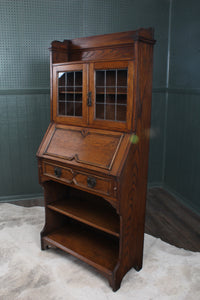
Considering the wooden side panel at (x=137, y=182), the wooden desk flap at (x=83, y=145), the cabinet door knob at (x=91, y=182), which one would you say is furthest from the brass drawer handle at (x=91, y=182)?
the wooden side panel at (x=137, y=182)

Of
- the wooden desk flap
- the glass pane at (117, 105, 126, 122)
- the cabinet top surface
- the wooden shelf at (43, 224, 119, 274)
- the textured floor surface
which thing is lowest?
the textured floor surface

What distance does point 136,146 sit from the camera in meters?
2.21

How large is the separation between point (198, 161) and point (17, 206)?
248 centimetres

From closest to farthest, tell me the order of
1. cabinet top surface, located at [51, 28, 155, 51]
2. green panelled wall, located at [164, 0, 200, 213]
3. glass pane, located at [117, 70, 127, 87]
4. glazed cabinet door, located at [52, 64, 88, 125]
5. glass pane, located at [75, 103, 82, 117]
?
cabinet top surface, located at [51, 28, 155, 51]
glass pane, located at [117, 70, 127, 87]
glazed cabinet door, located at [52, 64, 88, 125]
glass pane, located at [75, 103, 82, 117]
green panelled wall, located at [164, 0, 200, 213]

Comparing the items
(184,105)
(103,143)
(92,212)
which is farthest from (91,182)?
(184,105)

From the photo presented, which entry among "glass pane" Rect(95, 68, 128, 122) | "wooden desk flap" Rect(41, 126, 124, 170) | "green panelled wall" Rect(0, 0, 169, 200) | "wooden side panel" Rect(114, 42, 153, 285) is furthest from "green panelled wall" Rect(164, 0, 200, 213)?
"wooden desk flap" Rect(41, 126, 124, 170)

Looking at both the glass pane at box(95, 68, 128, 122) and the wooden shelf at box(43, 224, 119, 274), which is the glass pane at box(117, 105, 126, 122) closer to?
the glass pane at box(95, 68, 128, 122)

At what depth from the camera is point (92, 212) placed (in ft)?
8.69

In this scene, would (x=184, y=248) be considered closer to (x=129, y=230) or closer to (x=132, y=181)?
(x=129, y=230)

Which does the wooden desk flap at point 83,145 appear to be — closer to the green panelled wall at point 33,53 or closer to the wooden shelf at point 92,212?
the wooden shelf at point 92,212

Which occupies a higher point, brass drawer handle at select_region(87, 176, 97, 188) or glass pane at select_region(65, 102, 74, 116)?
glass pane at select_region(65, 102, 74, 116)

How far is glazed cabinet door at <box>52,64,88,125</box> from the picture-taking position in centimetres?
241

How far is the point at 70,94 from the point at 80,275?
1.63 metres

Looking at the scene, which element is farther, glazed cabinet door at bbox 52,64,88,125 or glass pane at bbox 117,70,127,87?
glazed cabinet door at bbox 52,64,88,125
